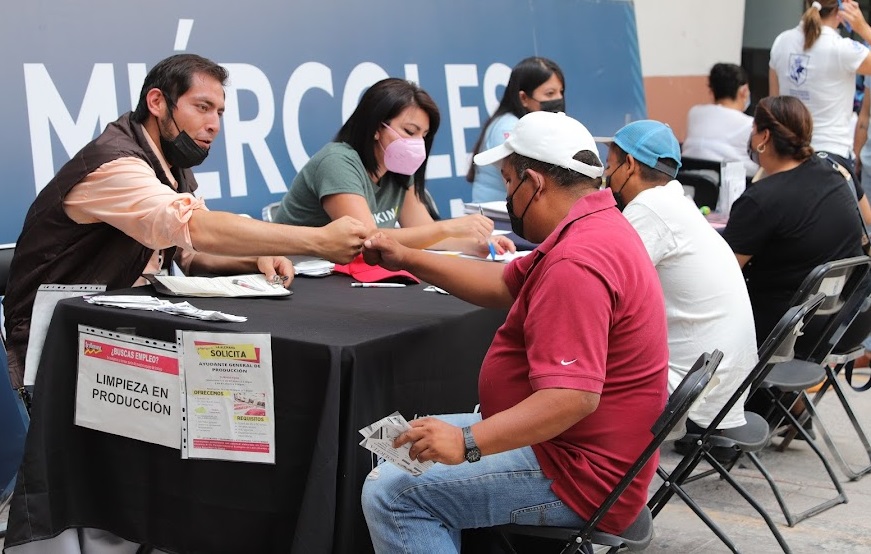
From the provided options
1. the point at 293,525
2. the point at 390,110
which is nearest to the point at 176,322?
the point at 293,525

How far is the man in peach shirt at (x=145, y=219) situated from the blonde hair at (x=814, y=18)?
153 inches

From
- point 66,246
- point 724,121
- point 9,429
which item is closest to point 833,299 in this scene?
point 66,246

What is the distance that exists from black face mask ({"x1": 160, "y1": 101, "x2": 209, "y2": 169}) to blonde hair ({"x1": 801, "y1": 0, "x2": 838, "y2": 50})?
398cm

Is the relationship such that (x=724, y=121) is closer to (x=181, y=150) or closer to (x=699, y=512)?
(x=699, y=512)

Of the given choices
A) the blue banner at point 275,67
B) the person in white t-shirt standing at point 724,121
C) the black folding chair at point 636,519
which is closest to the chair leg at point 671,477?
the black folding chair at point 636,519

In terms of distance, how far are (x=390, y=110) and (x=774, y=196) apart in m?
1.48

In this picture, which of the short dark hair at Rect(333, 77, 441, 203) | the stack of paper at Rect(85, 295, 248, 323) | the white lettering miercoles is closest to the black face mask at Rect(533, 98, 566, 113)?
the white lettering miercoles

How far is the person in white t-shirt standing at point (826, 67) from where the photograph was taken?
5.77 metres

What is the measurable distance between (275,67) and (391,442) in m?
3.35

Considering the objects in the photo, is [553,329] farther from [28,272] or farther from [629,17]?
[629,17]

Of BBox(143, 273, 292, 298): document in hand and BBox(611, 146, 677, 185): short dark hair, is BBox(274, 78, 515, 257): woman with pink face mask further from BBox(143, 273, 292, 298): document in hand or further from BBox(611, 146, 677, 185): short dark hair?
BBox(143, 273, 292, 298): document in hand

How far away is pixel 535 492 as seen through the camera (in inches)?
85.4

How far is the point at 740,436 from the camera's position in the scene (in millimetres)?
3035

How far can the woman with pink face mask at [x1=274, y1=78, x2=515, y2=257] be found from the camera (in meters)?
3.48
